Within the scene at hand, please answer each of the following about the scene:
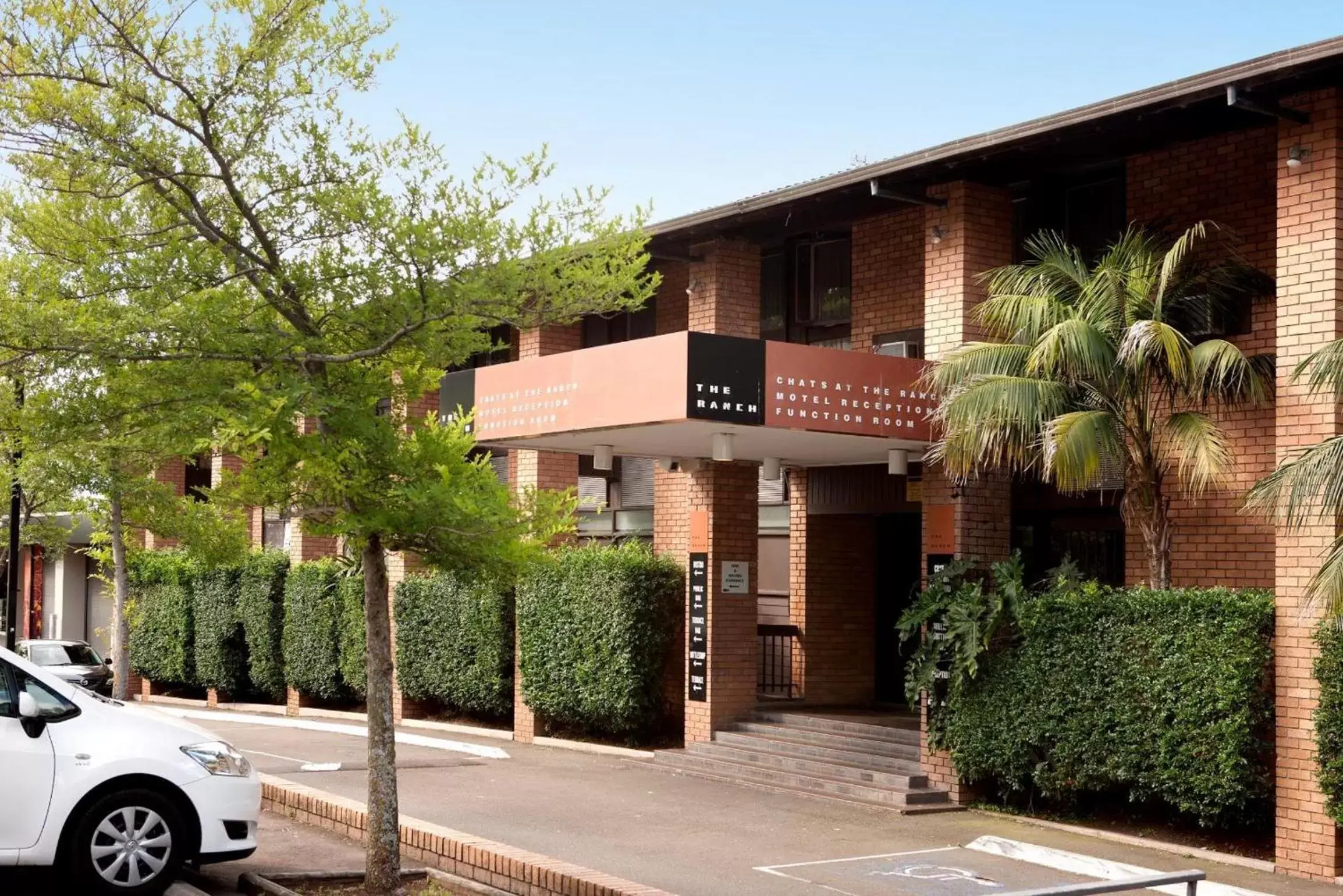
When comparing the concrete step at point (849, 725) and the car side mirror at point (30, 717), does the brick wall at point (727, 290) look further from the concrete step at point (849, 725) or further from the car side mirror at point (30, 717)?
the car side mirror at point (30, 717)

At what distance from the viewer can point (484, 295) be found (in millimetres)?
8961

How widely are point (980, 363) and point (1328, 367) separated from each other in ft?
11.5

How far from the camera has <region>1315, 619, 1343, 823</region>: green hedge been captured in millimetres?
10688

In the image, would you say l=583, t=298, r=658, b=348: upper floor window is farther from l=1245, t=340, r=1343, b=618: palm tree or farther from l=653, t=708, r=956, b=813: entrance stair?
l=1245, t=340, r=1343, b=618: palm tree

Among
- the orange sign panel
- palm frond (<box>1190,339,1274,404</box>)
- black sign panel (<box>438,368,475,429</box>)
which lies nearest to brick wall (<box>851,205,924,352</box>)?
the orange sign panel

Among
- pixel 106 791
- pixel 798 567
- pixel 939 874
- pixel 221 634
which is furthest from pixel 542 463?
pixel 106 791

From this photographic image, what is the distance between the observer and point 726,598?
17.4 m

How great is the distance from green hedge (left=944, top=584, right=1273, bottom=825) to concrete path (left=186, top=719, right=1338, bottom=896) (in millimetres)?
545

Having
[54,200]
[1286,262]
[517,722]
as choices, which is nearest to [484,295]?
[54,200]

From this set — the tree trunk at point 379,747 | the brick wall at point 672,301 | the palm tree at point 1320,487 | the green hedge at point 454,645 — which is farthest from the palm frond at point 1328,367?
the green hedge at point 454,645

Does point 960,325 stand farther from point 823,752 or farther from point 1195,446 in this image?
point 823,752

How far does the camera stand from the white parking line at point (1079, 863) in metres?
10.6

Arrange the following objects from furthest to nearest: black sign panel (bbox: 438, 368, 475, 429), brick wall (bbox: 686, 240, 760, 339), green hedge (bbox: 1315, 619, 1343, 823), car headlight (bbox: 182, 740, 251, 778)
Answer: brick wall (bbox: 686, 240, 760, 339) → black sign panel (bbox: 438, 368, 475, 429) → green hedge (bbox: 1315, 619, 1343, 823) → car headlight (bbox: 182, 740, 251, 778)

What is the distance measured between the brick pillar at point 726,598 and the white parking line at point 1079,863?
5.25m
